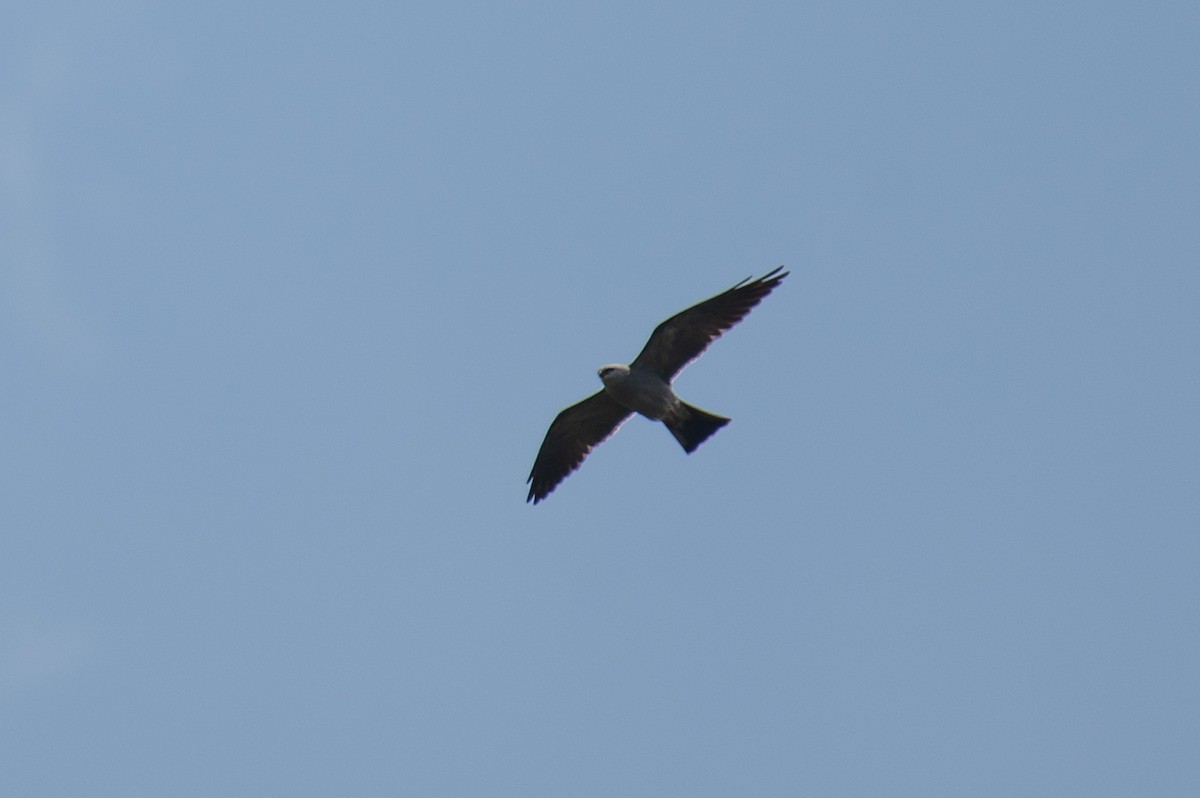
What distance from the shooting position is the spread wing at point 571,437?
74.6 ft

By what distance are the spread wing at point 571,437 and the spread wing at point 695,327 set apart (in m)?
1.20

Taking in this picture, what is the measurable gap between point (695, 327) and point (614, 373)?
119cm

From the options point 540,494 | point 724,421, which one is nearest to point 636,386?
point 724,421

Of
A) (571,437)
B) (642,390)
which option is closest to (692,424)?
(642,390)

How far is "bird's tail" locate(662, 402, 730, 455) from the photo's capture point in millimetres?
21406

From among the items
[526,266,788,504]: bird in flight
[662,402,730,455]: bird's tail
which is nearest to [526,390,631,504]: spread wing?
[526,266,788,504]: bird in flight

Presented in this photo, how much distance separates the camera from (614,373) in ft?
71.0

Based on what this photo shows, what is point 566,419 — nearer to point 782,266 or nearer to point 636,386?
point 636,386

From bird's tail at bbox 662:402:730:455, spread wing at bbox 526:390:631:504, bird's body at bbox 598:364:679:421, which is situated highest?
spread wing at bbox 526:390:631:504

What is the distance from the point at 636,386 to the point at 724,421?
3.96ft

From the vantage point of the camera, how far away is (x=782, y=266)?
70.1ft

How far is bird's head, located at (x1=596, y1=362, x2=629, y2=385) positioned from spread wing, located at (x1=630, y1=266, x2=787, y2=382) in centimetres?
16

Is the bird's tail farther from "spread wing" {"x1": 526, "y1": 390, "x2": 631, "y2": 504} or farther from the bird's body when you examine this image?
"spread wing" {"x1": 526, "y1": 390, "x2": 631, "y2": 504}

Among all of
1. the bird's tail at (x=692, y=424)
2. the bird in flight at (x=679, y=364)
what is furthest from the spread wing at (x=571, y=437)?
the bird's tail at (x=692, y=424)
